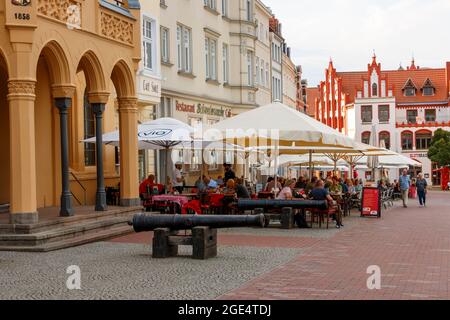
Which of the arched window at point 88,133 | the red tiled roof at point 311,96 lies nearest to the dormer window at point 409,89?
the red tiled roof at point 311,96

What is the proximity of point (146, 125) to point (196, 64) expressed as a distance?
12686 millimetres

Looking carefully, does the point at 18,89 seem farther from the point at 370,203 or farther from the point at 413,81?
the point at 413,81

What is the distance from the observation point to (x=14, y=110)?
14812 millimetres

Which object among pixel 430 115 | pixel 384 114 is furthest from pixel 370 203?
pixel 430 115

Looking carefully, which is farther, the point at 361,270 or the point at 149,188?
the point at 149,188

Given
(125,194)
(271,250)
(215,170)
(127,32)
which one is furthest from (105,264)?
(215,170)

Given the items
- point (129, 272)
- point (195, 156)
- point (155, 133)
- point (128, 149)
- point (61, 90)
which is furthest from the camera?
point (195, 156)

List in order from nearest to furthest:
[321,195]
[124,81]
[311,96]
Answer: [321,195], [124,81], [311,96]

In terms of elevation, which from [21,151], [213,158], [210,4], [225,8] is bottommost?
[21,151]

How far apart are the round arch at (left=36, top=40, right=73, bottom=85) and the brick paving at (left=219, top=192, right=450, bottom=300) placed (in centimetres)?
673

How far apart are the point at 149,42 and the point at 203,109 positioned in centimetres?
804

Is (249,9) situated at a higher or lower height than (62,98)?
higher

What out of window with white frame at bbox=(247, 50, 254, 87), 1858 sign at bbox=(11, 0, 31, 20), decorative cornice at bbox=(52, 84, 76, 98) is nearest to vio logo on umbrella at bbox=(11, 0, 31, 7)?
1858 sign at bbox=(11, 0, 31, 20)

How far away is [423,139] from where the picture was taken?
90.3 m
